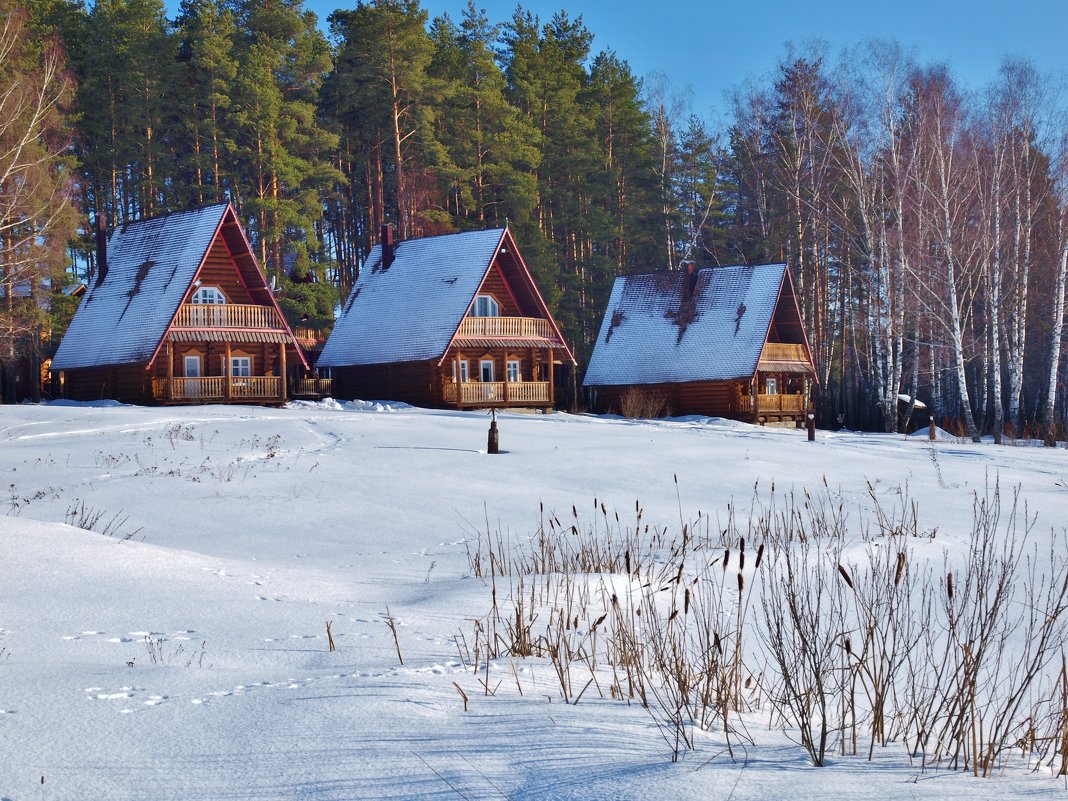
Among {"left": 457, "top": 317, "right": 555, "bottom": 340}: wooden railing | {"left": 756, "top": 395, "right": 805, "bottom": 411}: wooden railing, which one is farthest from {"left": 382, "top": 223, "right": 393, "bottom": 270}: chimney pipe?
{"left": 756, "top": 395, "right": 805, "bottom": 411}: wooden railing

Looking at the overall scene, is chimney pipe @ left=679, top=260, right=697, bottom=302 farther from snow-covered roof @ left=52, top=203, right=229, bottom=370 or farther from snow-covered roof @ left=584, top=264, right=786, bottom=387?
snow-covered roof @ left=52, top=203, right=229, bottom=370

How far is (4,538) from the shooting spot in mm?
8117

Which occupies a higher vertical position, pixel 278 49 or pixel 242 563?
pixel 278 49

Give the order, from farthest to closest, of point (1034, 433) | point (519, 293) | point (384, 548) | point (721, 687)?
point (519, 293)
point (1034, 433)
point (384, 548)
point (721, 687)

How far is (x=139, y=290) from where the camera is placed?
3325cm

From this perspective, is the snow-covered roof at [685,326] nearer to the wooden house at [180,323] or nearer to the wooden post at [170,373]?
the wooden house at [180,323]

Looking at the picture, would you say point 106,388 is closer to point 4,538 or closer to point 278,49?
point 278,49

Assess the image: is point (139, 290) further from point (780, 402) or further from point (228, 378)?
point (780, 402)

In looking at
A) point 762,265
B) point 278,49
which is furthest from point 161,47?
point 762,265

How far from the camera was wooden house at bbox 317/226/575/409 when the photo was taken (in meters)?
35.5

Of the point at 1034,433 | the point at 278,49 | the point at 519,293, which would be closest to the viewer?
the point at 1034,433

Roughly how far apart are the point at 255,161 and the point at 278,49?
6732 millimetres

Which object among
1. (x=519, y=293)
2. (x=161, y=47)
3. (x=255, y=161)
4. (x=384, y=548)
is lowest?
(x=384, y=548)

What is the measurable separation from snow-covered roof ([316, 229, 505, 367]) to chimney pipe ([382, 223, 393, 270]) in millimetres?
216
